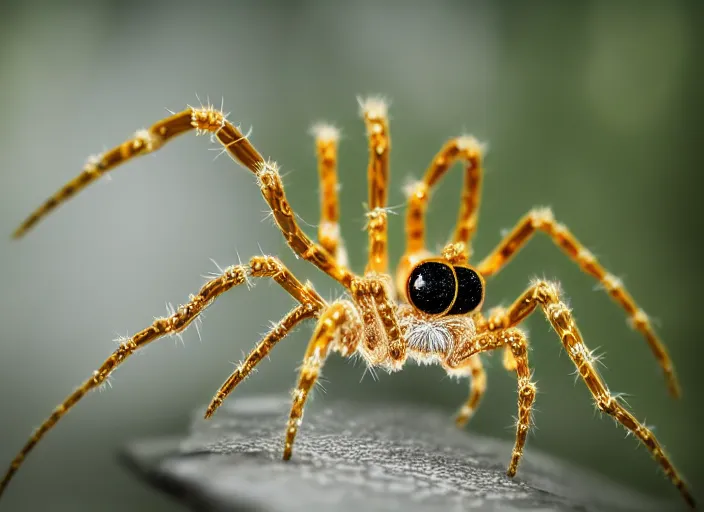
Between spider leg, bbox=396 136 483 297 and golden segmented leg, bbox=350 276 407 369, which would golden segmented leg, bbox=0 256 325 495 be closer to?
golden segmented leg, bbox=350 276 407 369

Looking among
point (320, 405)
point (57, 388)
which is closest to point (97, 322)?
point (57, 388)

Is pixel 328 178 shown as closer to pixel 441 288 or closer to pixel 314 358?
pixel 441 288

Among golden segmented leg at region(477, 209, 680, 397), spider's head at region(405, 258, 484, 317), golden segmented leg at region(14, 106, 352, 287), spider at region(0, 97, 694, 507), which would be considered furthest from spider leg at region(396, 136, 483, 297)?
golden segmented leg at region(14, 106, 352, 287)

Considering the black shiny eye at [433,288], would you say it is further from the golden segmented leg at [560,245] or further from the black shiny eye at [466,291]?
the golden segmented leg at [560,245]

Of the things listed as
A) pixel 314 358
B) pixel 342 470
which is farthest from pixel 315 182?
pixel 342 470

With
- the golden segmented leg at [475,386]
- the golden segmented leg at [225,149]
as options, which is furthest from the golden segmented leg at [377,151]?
the golden segmented leg at [475,386]

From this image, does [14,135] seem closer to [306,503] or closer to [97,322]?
[97,322]
